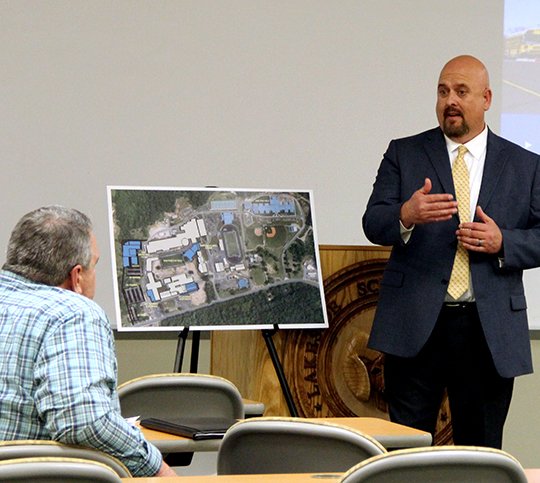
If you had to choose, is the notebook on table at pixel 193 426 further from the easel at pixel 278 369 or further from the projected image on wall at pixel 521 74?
the projected image on wall at pixel 521 74

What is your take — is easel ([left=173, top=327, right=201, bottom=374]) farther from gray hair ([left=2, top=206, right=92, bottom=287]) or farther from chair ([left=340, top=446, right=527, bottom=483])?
→ chair ([left=340, top=446, right=527, bottom=483])

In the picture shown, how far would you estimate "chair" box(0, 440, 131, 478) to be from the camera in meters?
2.29

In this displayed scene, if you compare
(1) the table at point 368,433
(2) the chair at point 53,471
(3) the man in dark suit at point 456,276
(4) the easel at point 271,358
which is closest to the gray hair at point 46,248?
(1) the table at point 368,433

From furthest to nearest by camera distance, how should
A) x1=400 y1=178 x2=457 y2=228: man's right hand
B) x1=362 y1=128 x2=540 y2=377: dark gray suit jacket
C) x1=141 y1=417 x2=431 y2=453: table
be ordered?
x1=362 y1=128 x2=540 y2=377: dark gray suit jacket < x1=400 y1=178 x2=457 y2=228: man's right hand < x1=141 y1=417 x2=431 y2=453: table

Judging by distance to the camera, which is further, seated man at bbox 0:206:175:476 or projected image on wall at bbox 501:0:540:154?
projected image on wall at bbox 501:0:540:154

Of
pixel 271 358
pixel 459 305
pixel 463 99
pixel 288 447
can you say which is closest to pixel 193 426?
pixel 288 447

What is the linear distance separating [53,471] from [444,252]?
255 centimetres

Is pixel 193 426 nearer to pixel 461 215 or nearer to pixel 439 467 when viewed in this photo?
pixel 439 467

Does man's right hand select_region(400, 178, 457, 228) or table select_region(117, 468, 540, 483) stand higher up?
man's right hand select_region(400, 178, 457, 228)

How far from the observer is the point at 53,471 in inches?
79.9

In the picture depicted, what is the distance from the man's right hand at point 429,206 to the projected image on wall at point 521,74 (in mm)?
2169

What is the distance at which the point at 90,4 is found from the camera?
5.78 meters

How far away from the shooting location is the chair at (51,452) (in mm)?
2291

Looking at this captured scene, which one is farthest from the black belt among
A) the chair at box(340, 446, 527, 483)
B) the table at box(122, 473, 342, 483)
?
the chair at box(340, 446, 527, 483)
